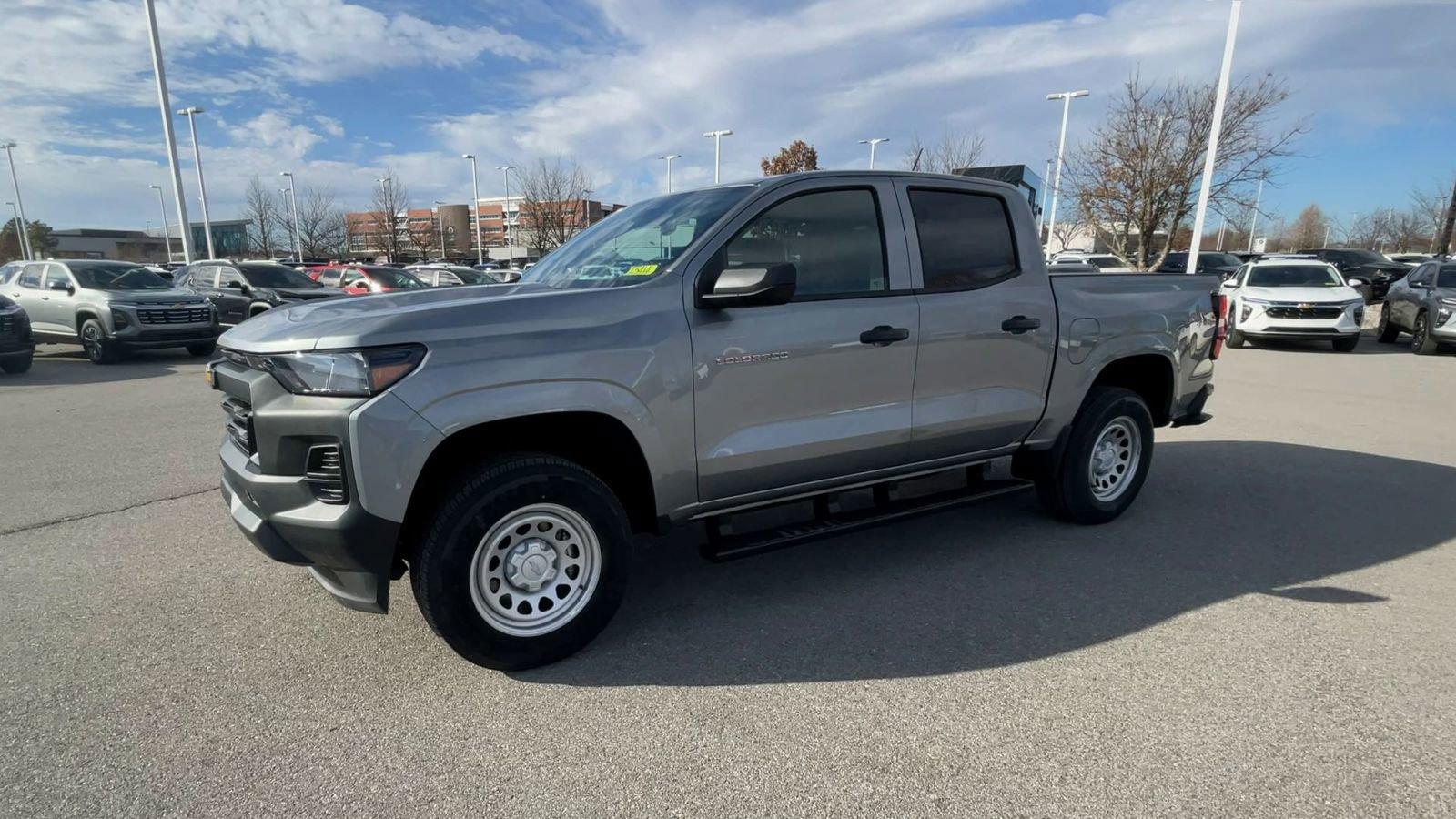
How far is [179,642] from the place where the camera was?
3.38 meters

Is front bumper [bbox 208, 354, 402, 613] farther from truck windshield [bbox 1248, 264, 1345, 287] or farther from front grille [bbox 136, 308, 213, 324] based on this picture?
truck windshield [bbox 1248, 264, 1345, 287]

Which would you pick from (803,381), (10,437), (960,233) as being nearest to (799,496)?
(803,381)

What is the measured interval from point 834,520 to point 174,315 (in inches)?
541

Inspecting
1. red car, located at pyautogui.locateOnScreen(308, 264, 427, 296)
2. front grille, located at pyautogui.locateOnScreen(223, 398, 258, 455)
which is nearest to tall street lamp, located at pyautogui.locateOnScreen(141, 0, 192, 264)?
red car, located at pyautogui.locateOnScreen(308, 264, 427, 296)

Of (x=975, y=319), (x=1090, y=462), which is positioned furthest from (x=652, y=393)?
(x=1090, y=462)

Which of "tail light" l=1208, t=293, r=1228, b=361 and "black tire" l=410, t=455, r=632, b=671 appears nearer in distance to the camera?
"black tire" l=410, t=455, r=632, b=671

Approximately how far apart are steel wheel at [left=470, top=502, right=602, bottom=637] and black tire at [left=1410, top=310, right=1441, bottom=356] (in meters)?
16.6

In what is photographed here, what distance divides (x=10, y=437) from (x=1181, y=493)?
404 inches

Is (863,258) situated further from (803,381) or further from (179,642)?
(179,642)

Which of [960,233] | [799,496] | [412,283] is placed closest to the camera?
[799,496]

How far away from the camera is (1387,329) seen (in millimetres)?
15539

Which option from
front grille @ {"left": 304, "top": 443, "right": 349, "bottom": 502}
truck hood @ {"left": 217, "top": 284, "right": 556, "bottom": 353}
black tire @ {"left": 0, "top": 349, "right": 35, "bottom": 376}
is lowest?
black tire @ {"left": 0, "top": 349, "right": 35, "bottom": 376}

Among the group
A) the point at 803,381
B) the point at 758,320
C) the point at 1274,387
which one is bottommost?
the point at 1274,387

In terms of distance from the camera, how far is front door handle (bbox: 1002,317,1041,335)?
4.19 m
